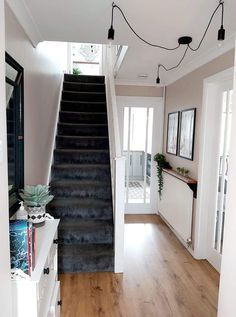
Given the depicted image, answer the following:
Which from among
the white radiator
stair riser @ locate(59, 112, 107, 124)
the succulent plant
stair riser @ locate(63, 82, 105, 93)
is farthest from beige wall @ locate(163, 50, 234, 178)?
the succulent plant

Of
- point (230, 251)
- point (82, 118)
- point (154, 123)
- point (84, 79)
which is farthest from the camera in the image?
point (84, 79)

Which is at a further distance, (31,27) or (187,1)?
(31,27)

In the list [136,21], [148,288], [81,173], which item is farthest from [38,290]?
[81,173]

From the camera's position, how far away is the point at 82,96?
4.76m

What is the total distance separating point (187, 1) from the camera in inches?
67.8

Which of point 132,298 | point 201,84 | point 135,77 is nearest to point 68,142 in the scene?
point 135,77

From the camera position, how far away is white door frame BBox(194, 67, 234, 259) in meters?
2.90

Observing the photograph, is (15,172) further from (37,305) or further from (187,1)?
(187,1)

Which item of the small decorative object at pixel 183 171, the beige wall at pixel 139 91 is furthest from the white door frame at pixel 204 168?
the beige wall at pixel 139 91

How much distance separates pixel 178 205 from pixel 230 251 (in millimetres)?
2530

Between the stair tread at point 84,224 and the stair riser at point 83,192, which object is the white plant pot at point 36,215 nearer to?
the stair tread at point 84,224

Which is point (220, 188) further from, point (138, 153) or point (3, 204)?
point (3, 204)

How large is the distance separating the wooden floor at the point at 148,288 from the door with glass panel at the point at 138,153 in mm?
1452

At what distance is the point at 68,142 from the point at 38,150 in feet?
3.94
